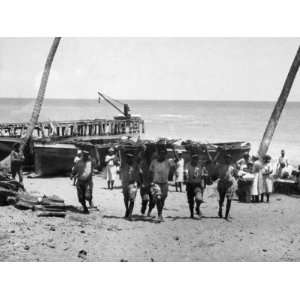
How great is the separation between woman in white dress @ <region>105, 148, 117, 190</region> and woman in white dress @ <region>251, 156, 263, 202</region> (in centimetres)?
334

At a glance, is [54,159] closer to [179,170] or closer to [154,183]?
[179,170]

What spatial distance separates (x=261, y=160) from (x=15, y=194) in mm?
6167

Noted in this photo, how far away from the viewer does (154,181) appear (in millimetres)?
8523

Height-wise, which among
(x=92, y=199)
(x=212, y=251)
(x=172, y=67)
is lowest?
(x=212, y=251)

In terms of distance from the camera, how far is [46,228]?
7672mm

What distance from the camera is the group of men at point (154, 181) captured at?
28.0 ft

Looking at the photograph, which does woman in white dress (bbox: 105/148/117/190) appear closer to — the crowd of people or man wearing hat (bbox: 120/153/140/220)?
the crowd of people

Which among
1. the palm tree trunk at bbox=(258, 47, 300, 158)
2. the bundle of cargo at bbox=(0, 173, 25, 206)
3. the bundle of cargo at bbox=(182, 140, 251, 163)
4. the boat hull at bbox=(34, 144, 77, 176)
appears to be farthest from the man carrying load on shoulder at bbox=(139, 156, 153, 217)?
the palm tree trunk at bbox=(258, 47, 300, 158)

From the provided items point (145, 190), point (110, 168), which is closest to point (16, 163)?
point (110, 168)

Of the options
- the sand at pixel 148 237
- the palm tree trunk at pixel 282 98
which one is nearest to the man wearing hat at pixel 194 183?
the sand at pixel 148 237

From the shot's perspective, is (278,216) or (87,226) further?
(278,216)
